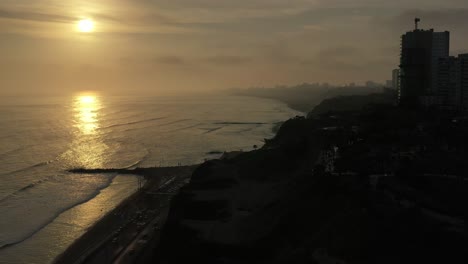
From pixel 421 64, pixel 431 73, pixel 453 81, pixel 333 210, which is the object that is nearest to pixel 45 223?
pixel 333 210

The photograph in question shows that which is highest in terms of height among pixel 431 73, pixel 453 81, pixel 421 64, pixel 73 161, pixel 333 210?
pixel 421 64

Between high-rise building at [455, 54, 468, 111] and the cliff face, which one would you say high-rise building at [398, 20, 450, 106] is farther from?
the cliff face

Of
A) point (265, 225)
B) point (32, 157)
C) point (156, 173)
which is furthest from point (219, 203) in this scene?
point (32, 157)

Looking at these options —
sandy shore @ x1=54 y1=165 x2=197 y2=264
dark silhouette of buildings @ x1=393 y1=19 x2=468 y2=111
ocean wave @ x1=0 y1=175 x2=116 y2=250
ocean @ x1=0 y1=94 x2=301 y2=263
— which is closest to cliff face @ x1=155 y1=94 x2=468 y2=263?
sandy shore @ x1=54 y1=165 x2=197 y2=264

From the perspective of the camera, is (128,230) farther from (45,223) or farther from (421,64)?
(421,64)

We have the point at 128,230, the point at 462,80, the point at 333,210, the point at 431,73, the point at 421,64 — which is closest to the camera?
the point at 333,210
